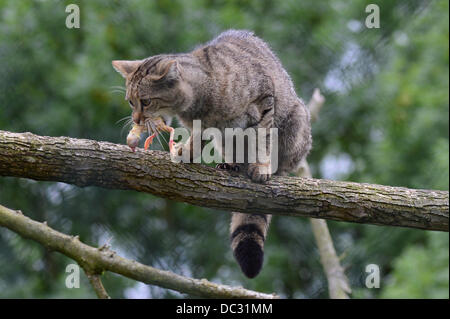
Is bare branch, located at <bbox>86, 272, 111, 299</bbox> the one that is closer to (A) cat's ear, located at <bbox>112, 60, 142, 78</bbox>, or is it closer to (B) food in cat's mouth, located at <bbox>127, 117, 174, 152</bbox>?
(B) food in cat's mouth, located at <bbox>127, 117, 174, 152</bbox>

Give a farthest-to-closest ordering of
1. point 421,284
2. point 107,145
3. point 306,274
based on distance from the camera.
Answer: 1. point 306,274
2. point 421,284
3. point 107,145

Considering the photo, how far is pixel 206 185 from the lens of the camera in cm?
355

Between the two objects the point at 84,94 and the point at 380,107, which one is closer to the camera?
the point at 84,94

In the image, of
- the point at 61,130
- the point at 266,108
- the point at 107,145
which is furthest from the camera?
the point at 61,130

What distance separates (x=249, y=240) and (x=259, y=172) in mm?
437

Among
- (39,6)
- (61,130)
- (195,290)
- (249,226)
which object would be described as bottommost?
(195,290)

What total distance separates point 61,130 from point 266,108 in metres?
2.75

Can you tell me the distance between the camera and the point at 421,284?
18.4 ft

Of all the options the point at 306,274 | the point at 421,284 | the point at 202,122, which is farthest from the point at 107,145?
the point at 306,274

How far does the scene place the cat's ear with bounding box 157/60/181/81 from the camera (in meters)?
3.65

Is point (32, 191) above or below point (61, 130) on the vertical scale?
below

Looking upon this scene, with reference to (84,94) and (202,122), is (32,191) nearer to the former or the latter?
(84,94)

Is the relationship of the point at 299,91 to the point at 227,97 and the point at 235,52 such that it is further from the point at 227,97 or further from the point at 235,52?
the point at 227,97

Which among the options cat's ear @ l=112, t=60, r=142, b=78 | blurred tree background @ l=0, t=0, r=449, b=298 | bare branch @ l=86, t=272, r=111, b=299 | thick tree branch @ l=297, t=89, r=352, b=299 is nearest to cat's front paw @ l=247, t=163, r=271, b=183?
cat's ear @ l=112, t=60, r=142, b=78
